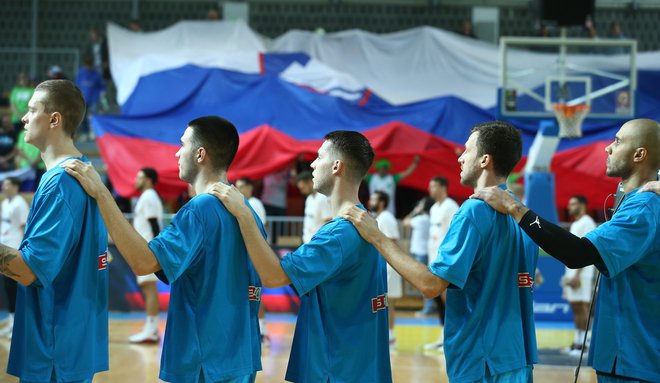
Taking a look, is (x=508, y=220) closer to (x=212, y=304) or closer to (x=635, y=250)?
(x=635, y=250)

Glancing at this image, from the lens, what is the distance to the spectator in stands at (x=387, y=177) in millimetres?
14922

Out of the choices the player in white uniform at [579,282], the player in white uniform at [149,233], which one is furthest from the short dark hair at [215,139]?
the player in white uniform at [579,282]

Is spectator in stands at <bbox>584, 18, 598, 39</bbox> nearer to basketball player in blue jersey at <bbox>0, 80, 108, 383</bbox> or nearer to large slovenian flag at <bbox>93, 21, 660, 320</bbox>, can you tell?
large slovenian flag at <bbox>93, 21, 660, 320</bbox>

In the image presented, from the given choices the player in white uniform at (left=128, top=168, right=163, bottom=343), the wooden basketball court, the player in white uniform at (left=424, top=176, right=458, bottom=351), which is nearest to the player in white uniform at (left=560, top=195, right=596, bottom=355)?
the wooden basketball court

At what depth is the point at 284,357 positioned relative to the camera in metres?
9.70

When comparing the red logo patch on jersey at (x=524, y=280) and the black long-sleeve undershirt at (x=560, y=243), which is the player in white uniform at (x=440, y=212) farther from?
the black long-sleeve undershirt at (x=560, y=243)

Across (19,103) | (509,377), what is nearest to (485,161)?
(509,377)

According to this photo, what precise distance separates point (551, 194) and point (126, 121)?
303 inches

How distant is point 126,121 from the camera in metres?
16.0

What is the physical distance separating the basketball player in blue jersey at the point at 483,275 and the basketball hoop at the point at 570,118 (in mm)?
8904

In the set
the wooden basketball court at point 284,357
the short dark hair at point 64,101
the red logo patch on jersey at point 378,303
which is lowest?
the wooden basketball court at point 284,357

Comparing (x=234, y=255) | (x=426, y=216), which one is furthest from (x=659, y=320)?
(x=426, y=216)

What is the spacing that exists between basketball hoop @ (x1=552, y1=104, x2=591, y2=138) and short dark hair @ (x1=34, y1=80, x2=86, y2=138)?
381 inches

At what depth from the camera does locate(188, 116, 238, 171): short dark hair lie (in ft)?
15.0
